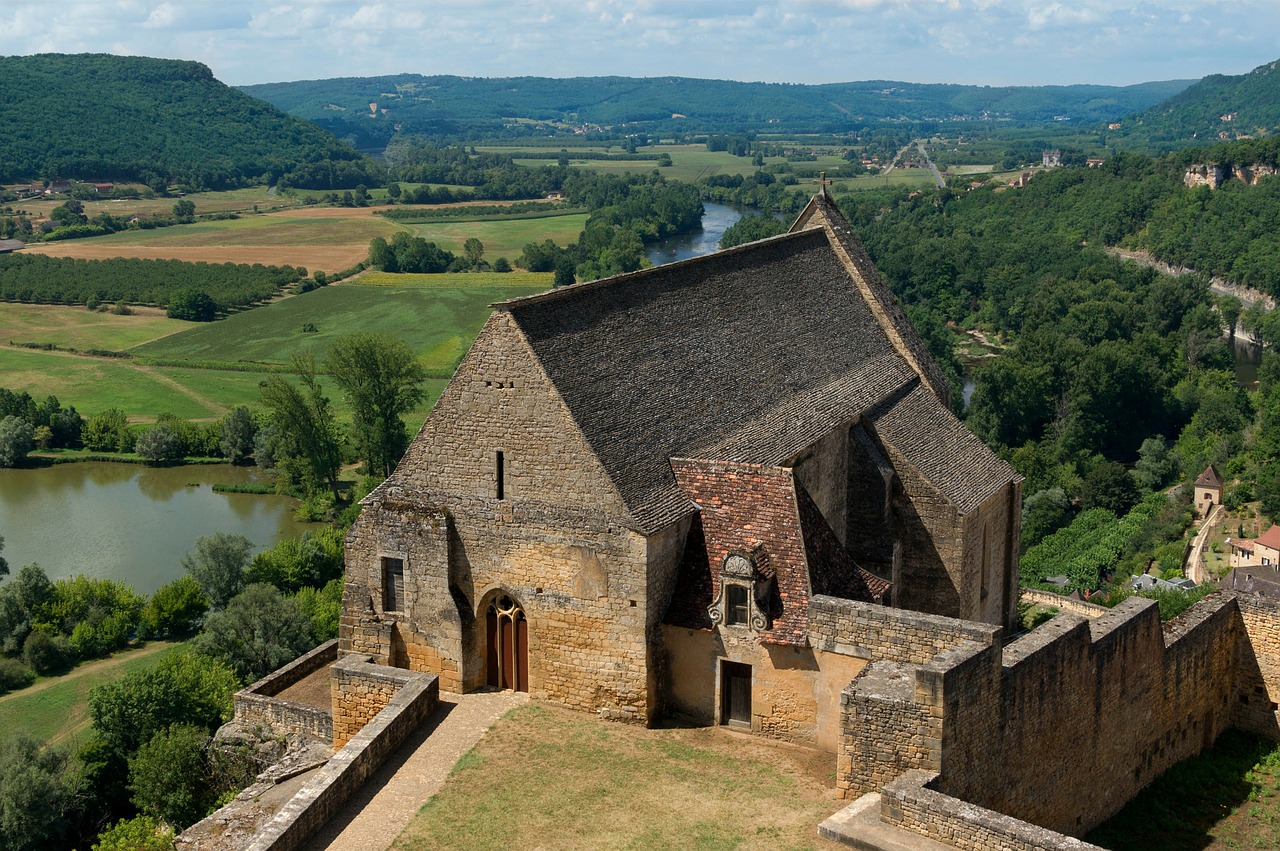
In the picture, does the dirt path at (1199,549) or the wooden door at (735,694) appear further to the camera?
the dirt path at (1199,549)

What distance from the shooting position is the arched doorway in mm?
23172

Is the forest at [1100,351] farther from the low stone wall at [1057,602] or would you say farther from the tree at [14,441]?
the tree at [14,441]

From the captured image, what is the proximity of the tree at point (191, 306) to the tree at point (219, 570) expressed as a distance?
6695 cm

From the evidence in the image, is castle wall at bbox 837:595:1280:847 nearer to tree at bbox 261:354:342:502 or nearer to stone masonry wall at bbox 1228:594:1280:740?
stone masonry wall at bbox 1228:594:1280:740

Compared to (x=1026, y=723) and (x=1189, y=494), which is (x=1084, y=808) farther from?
(x=1189, y=494)

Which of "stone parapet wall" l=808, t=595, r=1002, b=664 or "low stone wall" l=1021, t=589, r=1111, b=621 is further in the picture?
"low stone wall" l=1021, t=589, r=1111, b=621

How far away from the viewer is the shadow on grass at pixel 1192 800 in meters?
22.1

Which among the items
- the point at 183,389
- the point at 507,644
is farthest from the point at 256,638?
the point at 183,389

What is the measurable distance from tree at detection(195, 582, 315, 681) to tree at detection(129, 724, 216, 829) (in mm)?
9193

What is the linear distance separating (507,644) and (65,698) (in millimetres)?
32711

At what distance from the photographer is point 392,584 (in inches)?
939

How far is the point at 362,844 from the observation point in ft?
60.5

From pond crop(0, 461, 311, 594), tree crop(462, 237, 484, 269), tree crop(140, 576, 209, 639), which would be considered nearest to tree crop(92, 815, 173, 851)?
tree crop(140, 576, 209, 639)

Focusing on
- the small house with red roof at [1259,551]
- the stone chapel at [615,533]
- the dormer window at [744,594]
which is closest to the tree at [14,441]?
the stone chapel at [615,533]
